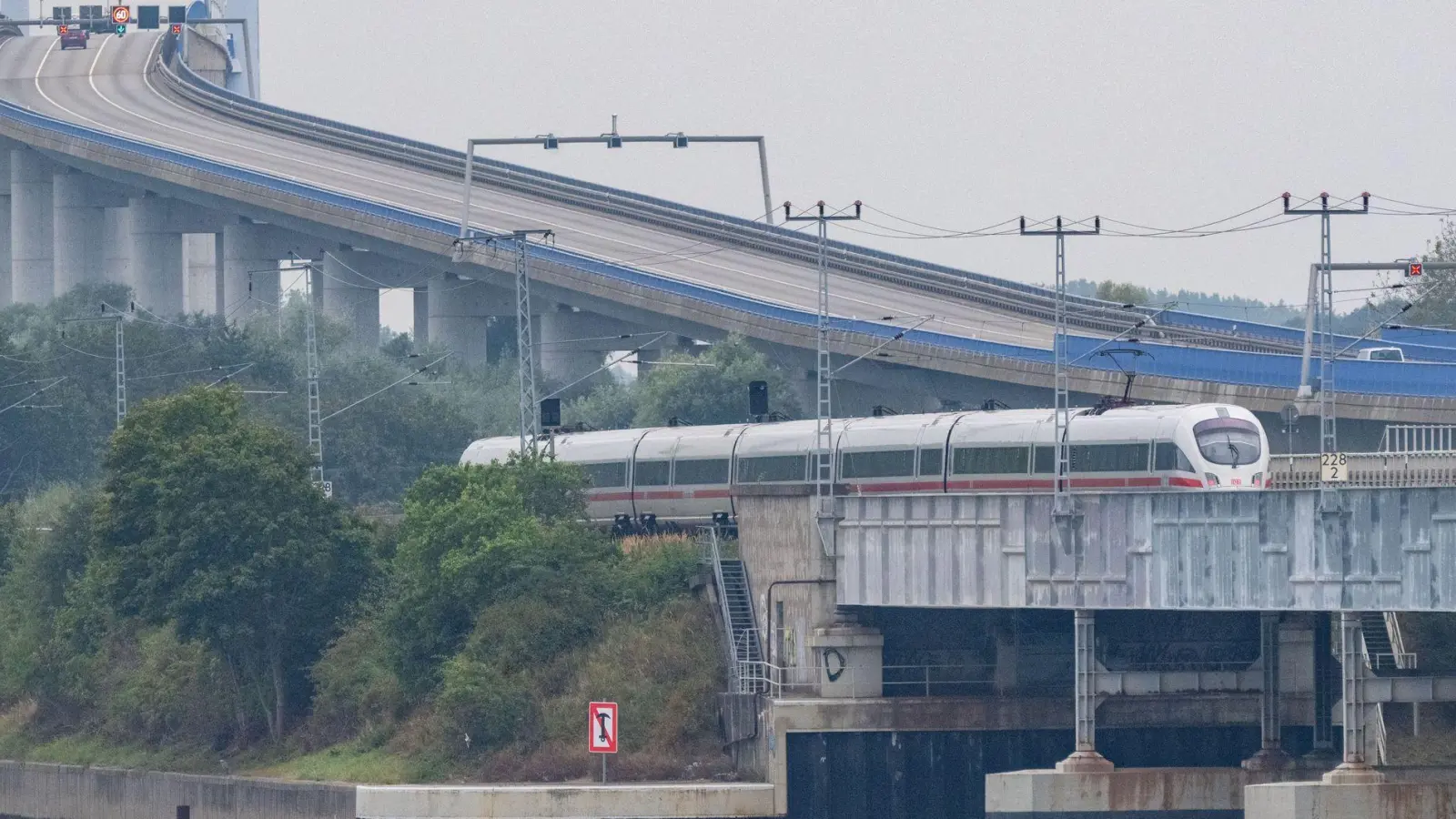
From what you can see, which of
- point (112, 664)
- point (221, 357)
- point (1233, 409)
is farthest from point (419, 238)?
point (1233, 409)

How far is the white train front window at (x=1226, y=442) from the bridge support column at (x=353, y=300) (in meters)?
91.0

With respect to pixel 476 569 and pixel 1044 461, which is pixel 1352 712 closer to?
pixel 1044 461

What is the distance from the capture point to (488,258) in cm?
12575

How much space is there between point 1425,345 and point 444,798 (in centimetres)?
4831

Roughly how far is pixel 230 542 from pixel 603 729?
57.7 ft

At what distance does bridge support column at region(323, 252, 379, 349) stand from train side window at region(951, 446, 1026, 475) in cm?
8503

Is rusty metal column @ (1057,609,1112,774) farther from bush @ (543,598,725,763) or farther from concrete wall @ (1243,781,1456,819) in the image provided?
bush @ (543,598,725,763)

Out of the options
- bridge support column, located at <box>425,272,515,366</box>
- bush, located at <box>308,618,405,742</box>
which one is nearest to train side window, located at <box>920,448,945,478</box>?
bush, located at <box>308,618,405,742</box>

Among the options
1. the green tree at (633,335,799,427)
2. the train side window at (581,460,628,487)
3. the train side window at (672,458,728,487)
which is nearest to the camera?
the train side window at (672,458,728,487)

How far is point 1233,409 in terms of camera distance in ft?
225

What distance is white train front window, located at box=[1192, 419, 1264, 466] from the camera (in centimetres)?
6725

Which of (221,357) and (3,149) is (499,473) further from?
(3,149)

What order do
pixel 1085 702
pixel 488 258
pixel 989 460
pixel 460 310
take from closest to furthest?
pixel 1085 702 < pixel 989 460 < pixel 488 258 < pixel 460 310

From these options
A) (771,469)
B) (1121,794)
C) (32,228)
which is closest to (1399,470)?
(1121,794)
